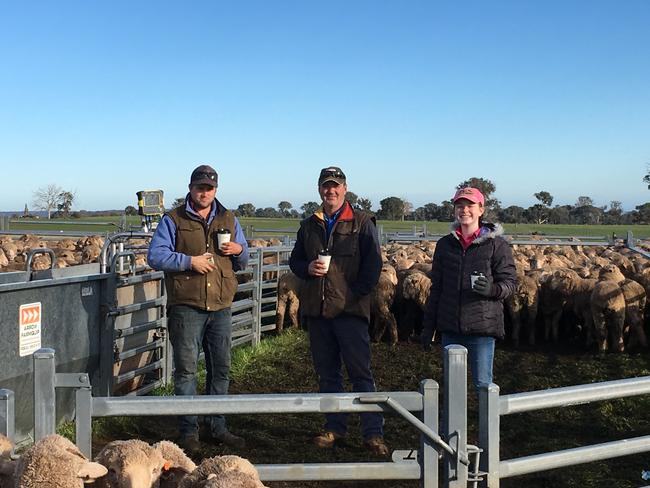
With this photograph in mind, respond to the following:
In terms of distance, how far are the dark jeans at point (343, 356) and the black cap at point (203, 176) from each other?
132 centimetres

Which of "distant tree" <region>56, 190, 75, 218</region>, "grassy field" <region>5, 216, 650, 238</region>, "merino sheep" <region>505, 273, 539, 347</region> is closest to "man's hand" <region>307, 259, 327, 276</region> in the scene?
"merino sheep" <region>505, 273, 539, 347</region>

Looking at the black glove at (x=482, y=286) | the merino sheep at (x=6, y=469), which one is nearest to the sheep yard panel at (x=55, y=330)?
the merino sheep at (x=6, y=469)

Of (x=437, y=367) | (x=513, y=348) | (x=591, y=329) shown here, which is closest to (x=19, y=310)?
(x=437, y=367)

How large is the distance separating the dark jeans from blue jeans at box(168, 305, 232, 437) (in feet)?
2.34

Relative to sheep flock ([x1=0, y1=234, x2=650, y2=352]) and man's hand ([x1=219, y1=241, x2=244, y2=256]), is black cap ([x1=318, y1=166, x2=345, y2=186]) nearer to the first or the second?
man's hand ([x1=219, y1=241, x2=244, y2=256])

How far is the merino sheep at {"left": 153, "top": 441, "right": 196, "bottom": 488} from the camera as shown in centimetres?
278

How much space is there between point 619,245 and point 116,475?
1832 cm

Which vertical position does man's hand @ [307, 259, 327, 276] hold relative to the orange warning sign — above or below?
above

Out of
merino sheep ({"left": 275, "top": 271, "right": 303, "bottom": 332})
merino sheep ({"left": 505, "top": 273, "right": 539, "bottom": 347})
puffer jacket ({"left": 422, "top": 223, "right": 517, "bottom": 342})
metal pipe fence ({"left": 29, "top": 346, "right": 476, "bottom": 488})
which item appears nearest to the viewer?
metal pipe fence ({"left": 29, "top": 346, "right": 476, "bottom": 488})

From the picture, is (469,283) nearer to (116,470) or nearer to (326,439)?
(326,439)

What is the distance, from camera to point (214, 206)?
Answer: 5793mm

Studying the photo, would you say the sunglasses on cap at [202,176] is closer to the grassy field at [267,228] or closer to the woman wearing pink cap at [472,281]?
the woman wearing pink cap at [472,281]

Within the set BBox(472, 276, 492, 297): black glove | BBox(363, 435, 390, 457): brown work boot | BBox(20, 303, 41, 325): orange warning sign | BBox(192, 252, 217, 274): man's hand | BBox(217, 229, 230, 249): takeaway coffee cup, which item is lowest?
BBox(363, 435, 390, 457): brown work boot

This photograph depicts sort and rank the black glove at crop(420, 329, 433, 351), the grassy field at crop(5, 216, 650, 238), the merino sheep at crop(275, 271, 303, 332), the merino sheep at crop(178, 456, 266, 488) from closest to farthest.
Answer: the merino sheep at crop(178, 456, 266, 488)
the black glove at crop(420, 329, 433, 351)
the merino sheep at crop(275, 271, 303, 332)
the grassy field at crop(5, 216, 650, 238)
